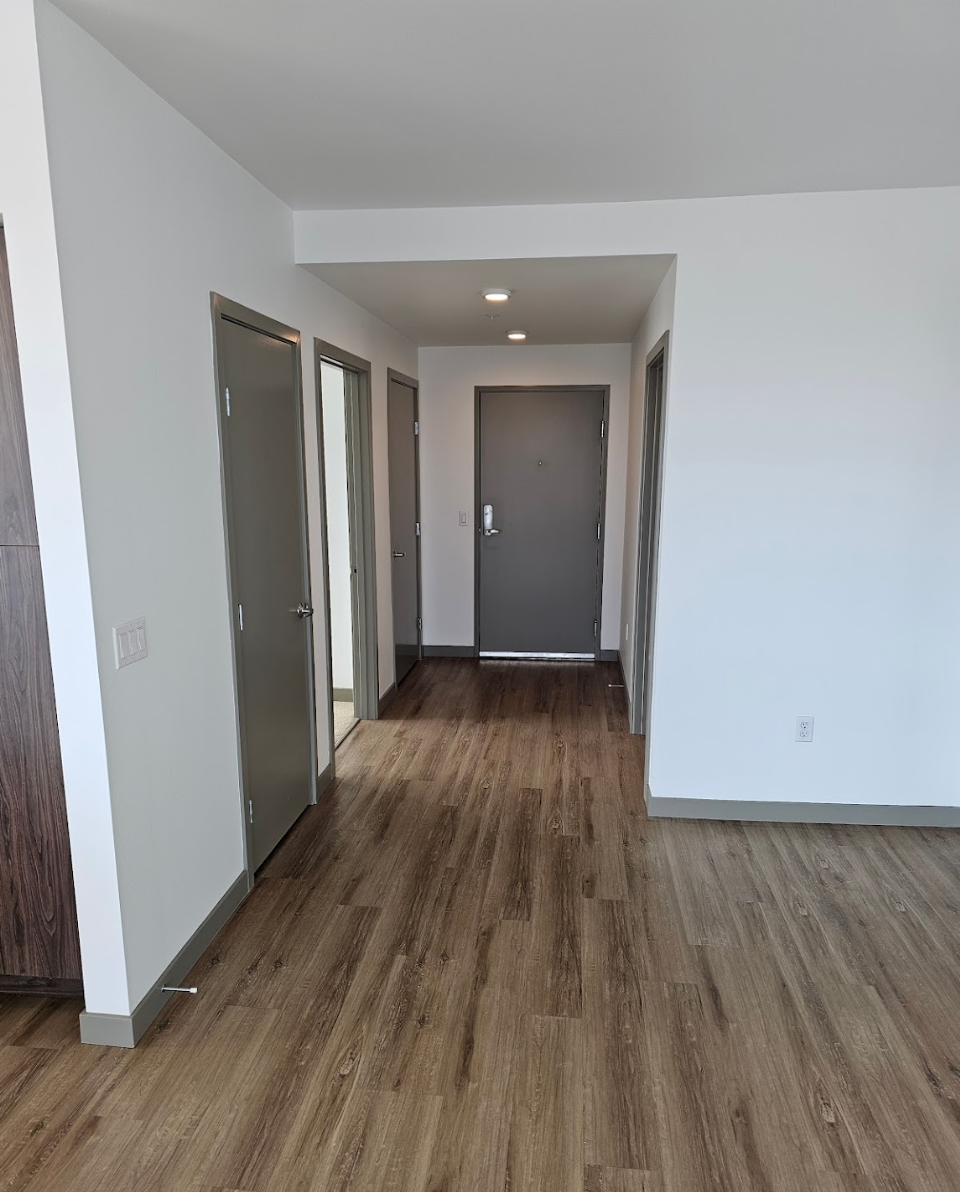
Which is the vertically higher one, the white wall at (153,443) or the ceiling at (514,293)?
the ceiling at (514,293)

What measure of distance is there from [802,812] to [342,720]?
2561 mm

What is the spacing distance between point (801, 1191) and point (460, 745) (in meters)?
2.68

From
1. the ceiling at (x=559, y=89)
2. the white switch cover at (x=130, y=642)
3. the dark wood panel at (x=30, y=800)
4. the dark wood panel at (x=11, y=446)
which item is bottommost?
the dark wood panel at (x=30, y=800)

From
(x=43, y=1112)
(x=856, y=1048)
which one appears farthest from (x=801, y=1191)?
(x=43, y=1112)

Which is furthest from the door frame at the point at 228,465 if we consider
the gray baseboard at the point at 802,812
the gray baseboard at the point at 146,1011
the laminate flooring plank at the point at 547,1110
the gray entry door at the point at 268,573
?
the gray baseboard at the point at 802,812

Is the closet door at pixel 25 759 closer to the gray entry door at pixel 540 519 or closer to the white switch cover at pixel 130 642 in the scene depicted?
the white switch cover at pixel 130 642

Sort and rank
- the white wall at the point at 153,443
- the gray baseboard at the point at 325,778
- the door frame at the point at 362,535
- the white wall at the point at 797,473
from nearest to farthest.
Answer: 1. the white wall at the point at 153,443
2. the white wall at the point at 797,473
3. the gray baseboard at the point at 325,778
4. the door frame at the point at 362,535

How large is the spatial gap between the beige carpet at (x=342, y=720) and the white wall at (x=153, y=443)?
64.0 inches

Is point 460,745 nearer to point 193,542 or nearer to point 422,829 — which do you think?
point 422,829

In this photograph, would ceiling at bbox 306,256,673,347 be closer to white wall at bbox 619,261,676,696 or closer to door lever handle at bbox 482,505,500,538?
white wall at bbox 619,261,676,696

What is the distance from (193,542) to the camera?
2.27m

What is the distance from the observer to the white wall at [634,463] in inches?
140

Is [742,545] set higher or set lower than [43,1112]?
higher

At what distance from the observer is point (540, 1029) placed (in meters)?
2.04
